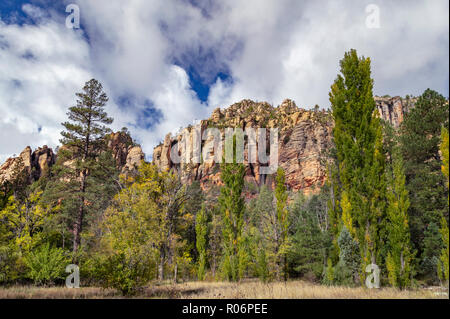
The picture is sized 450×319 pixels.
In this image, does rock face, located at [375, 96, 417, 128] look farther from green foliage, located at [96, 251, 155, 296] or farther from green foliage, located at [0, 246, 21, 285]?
green foliage, located at [0, 246, 21, 285]

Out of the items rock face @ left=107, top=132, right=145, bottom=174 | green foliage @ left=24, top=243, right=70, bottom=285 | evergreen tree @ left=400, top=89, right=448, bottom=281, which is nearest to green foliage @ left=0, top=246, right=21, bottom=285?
green foliage @ left=24, top=243, right=70, bottom=285

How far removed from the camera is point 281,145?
8225 cm

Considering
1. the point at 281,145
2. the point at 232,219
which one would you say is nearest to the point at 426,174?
the point at 232,219

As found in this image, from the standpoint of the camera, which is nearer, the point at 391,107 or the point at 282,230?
the point at 282,230

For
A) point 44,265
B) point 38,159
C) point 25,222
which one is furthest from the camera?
point 38,159

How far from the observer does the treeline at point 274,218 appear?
1066 cm

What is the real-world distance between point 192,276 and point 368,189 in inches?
837

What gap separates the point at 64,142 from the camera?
18.2 m

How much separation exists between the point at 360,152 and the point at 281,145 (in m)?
71.6

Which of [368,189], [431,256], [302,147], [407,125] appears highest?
[302,147]

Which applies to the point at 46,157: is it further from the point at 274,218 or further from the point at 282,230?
the point at 282,230
